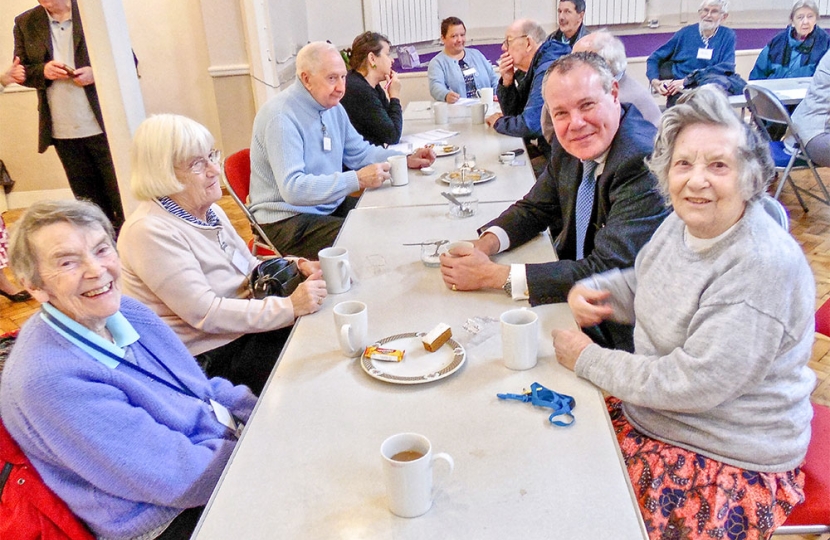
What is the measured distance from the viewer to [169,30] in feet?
16.7

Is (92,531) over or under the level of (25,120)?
under

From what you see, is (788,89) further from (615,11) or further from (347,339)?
(347,339)

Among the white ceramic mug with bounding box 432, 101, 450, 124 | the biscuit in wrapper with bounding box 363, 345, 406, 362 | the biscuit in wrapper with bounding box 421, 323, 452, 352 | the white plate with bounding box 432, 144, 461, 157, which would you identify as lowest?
the biscuit in wrapper with bounding box 363, 345, 406, 362

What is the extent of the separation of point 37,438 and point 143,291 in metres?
0.74

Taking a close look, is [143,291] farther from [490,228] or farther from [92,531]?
[490,228]

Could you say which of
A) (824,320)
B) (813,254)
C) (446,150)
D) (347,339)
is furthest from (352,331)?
(813,254)

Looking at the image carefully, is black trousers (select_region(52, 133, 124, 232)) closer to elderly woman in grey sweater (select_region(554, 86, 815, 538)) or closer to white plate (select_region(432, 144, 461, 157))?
white plate (select_region(432, 144, 461, 157))

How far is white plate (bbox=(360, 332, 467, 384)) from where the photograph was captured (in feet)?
4.25

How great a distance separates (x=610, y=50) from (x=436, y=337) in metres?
1.97

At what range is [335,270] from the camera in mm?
1727

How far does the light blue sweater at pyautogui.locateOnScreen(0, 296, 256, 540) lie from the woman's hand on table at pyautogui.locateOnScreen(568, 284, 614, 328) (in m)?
0.82

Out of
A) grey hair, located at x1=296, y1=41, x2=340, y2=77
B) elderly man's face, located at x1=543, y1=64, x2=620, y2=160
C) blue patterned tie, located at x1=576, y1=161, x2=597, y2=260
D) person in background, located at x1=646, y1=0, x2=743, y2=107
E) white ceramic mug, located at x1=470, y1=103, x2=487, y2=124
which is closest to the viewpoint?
elderly man's face, located at x1=543, y1=64, x2=620, y2=160

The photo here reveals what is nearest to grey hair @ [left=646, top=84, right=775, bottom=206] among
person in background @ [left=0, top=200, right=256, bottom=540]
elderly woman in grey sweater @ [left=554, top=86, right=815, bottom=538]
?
elderly woman in grey sweater @ [left=554, top=86, right=815, bottom=538]

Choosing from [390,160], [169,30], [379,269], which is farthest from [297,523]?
[169,30]
